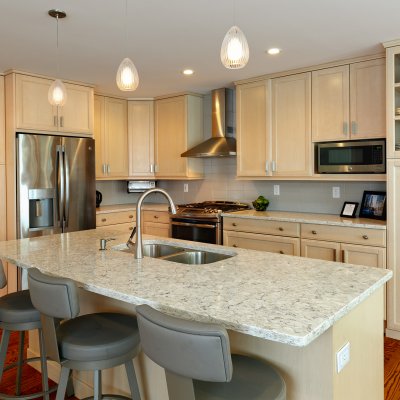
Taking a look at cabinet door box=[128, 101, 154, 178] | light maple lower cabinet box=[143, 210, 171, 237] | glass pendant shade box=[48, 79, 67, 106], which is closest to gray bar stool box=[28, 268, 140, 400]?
glass pendant shade box=[48, 79, 67, 106]

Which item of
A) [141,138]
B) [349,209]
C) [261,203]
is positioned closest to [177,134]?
[141,138]

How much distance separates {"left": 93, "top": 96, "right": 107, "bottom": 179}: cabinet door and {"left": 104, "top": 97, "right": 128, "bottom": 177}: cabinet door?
0.06 meters

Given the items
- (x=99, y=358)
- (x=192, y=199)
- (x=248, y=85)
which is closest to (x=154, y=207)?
(x=192, y=199)

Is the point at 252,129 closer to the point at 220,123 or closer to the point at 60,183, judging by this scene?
the point at 220,123

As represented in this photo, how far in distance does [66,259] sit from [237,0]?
1.82 metres

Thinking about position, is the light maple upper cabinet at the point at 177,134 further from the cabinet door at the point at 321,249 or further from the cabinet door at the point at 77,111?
the cabinet door at the point at 321,249

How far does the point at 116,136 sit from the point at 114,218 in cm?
109

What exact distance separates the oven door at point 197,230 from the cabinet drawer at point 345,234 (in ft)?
3.26

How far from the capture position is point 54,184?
408 cm

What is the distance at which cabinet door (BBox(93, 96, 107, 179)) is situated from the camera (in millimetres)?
Result: 4954

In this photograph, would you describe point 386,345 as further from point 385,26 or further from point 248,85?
point 248,85

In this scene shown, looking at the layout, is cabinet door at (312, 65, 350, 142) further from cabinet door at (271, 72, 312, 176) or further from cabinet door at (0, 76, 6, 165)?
cabinet door at (0, 76, 6, 165)

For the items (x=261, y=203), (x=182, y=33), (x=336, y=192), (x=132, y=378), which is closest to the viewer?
(x=132, y=378)

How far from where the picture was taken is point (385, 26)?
9.36 ft
